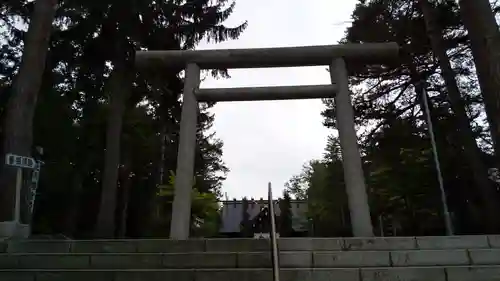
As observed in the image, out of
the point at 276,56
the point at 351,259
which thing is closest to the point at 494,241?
the point at 351,259

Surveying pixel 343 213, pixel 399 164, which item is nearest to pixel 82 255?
pixel 399 164

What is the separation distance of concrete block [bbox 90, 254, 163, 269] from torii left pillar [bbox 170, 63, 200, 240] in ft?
4.56

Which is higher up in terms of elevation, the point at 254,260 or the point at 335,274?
the point at 254,260

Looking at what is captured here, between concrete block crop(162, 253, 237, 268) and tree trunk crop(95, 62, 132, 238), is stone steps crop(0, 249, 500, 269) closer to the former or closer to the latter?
concrete block crop(162, 253, 237, 268)

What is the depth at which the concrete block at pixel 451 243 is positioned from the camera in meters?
5.09

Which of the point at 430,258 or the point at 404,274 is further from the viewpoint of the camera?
the point at 430,258

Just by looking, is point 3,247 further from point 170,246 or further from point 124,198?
point 124,198

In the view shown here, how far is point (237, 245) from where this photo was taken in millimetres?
5258

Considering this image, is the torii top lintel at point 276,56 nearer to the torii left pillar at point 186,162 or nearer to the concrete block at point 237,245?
the torii left pillar at point 186,162

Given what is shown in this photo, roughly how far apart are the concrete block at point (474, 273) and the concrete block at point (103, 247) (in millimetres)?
3639


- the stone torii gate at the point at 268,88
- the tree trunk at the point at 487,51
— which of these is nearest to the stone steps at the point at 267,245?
the stone torii gate at the point at 268,88

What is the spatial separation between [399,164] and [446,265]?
38.7 feet

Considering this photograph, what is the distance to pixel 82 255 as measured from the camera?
5.12 metres

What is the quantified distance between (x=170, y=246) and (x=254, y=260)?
3.75 ft
